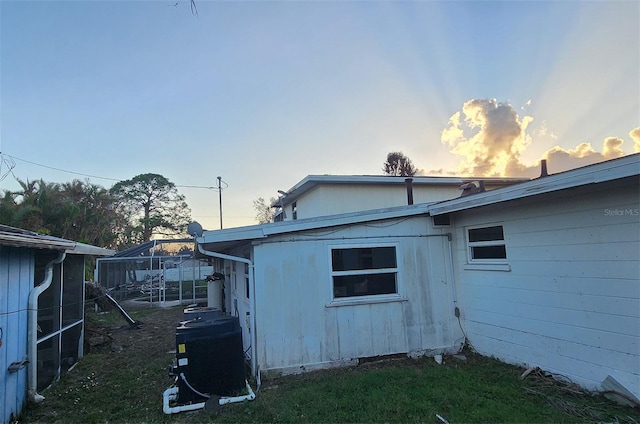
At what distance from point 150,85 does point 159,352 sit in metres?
6.76

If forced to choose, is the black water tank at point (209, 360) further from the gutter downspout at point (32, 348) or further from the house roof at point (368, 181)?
the house roof at point (368, 181)

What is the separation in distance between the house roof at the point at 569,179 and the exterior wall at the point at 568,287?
1.29 feet

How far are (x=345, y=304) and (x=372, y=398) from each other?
174 centimetres

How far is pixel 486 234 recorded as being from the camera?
19.9 ft

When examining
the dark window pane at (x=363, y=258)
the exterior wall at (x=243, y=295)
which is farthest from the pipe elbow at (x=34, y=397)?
the dark window pane at (x=363, y=258)

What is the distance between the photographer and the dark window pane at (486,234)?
5.80 meters

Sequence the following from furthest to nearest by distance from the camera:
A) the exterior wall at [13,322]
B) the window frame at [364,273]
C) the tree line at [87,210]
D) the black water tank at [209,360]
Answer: the tree line at [87,210] < the window frame at [364,273] < the black water tank at [209,360] < the exterior wall at [13,322]

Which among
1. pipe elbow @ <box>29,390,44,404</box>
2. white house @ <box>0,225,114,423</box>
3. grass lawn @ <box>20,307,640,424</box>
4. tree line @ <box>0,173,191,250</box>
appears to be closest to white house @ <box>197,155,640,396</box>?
grass lawn @ <box>20,307,640,424</box>

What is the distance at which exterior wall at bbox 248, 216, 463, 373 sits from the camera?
5617 mm

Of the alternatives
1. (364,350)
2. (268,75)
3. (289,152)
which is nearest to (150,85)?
(268,75)

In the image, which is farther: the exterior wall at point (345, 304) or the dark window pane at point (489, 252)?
the dark window pane at point (489, 252)

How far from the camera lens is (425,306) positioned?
6359 millimetres

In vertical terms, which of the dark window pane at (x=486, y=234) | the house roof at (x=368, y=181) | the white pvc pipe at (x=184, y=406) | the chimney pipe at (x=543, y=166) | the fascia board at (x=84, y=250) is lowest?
the white pvc pipe at (x=184, y=406)

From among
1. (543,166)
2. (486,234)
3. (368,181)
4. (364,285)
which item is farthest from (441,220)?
(368,181)
